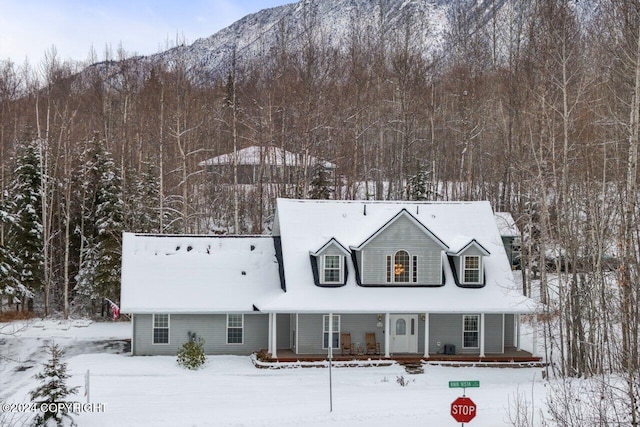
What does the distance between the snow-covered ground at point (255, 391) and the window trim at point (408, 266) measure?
152 inches

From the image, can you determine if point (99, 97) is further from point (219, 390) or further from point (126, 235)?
point (219, 390)

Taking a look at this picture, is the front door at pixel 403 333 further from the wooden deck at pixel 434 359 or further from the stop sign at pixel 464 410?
the stop sign at pixel 464 410

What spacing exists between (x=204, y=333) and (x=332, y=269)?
5993 millimetres

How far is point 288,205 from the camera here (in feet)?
99.0

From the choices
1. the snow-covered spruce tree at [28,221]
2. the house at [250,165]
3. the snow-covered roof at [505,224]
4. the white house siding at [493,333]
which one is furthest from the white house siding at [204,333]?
the snow-covered roof at [505,224]

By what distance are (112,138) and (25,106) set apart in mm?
10674

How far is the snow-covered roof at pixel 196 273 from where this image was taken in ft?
89.8

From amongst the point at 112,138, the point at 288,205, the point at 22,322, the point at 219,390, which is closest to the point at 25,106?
the point at 112,138

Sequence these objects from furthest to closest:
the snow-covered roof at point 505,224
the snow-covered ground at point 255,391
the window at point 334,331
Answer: the snow-covered roof at point 505,224
the window at point 334,331
the snow-covered ground at point 255,391

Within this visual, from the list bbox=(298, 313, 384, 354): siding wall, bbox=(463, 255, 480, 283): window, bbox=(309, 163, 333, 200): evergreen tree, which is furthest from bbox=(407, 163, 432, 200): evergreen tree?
bbox=(298, 313, 384, 354): siding wall

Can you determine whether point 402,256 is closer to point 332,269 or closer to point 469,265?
point 469,265

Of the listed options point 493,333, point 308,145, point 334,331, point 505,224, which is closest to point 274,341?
point 334,331

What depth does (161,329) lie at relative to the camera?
27.6 metres

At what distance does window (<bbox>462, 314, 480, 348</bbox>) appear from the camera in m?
27.9
